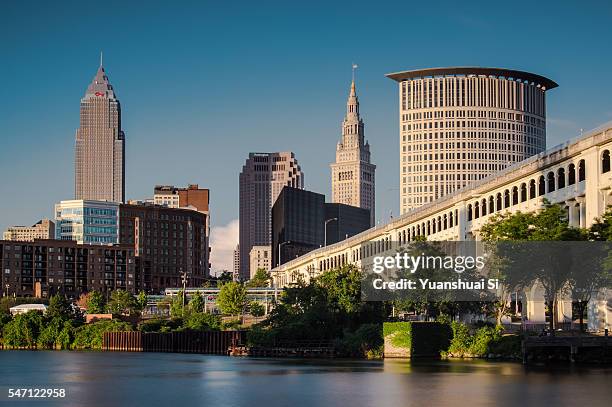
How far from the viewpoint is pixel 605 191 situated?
118 m

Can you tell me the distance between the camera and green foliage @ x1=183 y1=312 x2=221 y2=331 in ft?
603

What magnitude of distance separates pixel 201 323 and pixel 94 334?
18.7 m

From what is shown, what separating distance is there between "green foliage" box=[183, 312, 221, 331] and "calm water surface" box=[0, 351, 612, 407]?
63694 mm

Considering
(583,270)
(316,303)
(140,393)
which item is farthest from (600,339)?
(316,303)

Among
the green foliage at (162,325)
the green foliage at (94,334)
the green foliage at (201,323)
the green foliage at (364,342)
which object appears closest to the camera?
the green foliage at (364,342)

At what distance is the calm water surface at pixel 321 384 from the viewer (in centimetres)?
7231

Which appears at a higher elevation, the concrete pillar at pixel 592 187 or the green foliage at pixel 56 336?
the concrete pillar at pixel 592 187

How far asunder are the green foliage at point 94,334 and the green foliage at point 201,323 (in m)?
10.1

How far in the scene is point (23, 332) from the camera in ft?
633

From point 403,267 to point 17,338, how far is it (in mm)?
84729

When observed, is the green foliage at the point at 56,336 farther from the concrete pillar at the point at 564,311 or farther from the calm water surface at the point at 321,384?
the concrete pillar at the point at 564,311

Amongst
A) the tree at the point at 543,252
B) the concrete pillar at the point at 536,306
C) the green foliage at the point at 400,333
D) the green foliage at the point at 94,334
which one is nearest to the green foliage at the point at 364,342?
the green foliage at the point at 400,333

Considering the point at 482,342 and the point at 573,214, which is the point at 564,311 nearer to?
the point at 573,214

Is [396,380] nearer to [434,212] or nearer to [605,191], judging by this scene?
[605,191]
